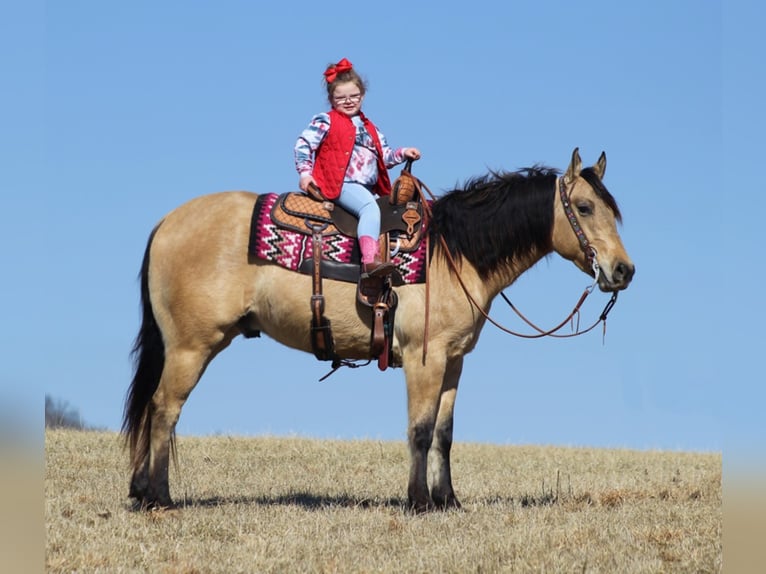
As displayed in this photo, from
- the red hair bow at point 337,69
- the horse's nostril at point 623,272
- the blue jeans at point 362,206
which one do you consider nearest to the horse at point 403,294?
the horse's nostril at point 623,272

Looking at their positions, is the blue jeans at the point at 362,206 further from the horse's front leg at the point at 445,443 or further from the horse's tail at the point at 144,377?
the horse's tail at the point at 144,377

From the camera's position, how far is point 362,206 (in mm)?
7961

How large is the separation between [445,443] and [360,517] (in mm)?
1178

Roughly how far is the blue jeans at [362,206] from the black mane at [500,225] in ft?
1.98

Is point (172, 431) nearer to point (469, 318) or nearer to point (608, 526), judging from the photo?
point (469, 318)

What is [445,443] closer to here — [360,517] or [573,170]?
[360,517]

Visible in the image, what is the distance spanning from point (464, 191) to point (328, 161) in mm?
1284

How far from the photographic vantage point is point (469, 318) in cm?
802

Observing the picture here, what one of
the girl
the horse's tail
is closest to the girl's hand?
the girl

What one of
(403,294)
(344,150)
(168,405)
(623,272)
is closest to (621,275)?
(623,272)

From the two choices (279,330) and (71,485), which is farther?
(71,485)

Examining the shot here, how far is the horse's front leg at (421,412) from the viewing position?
780cm

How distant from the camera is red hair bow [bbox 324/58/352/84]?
8.17 metres
